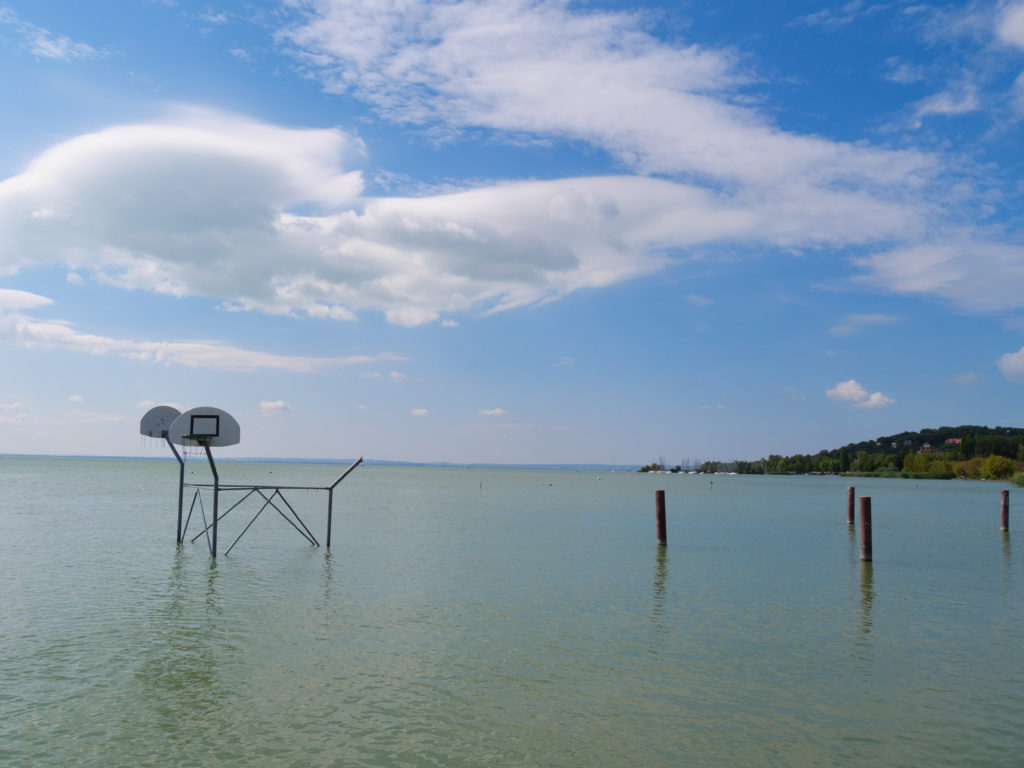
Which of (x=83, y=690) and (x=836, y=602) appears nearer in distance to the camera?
(x=83, y=690)

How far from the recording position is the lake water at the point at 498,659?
993 cm

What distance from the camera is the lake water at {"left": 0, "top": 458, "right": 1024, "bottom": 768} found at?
9.93 m

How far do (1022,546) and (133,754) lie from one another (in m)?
42.3

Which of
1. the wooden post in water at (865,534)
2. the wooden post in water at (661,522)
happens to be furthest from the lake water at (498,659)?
the wooden post in water at (661,522)

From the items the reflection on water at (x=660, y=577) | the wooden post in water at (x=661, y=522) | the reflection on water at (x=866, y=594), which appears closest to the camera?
the reflection on water at (x=866, y=594)

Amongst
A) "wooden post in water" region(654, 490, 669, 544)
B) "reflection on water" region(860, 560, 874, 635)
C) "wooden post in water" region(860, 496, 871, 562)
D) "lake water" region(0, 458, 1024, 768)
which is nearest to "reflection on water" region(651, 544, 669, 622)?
"lake water" region(0, 458, 1024, 768)

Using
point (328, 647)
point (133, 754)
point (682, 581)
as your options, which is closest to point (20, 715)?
point (133, 754)

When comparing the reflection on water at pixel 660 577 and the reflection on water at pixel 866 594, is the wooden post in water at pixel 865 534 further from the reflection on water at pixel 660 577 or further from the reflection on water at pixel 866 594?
the reflection on water at pixel 660 577

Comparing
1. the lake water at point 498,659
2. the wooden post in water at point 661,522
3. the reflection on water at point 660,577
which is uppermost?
the wooden post in water at point 661,522

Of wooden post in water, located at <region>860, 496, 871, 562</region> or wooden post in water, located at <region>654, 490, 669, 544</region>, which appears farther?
wooden post in water, located at <region>654, 490, 669, 544</region>

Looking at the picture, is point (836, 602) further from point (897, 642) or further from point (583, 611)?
point (583, 611)

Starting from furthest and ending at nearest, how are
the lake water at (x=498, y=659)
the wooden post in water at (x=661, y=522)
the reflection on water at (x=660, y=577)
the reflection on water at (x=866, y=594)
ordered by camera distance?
the wooden post in water at (x=661, y=522)
the reflection on water at (x=660, y=577)
the reflection on water at (x=866, y=594)
the lake water at (x=498, y=659)

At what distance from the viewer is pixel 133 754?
9211 mm

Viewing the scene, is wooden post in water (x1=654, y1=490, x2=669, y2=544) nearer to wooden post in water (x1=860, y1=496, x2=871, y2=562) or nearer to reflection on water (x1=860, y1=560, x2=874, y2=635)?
wooden post in water (x1=860, y1=496, x2=871, y2=562)
